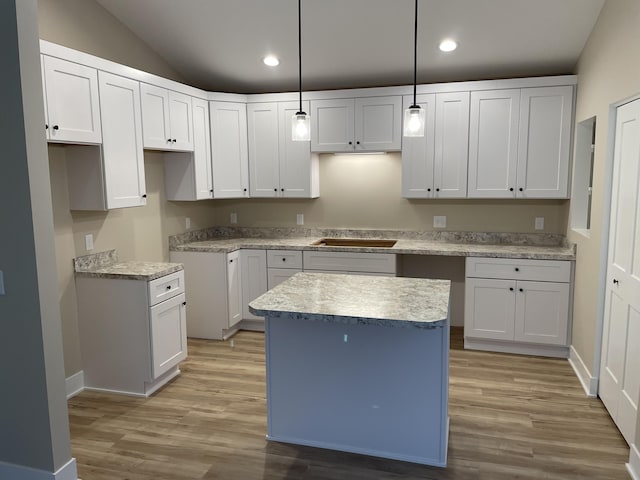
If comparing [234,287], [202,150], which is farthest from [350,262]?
[202,150]

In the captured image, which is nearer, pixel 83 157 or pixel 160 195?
pixel 83 157

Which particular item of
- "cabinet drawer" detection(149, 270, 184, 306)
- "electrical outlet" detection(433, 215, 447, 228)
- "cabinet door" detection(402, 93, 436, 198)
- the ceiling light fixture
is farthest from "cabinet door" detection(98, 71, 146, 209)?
"electrical outlet" detection(433, 215, 447, 228)

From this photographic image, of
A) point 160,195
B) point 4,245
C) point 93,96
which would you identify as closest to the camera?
point 4,245

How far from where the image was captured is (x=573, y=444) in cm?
278

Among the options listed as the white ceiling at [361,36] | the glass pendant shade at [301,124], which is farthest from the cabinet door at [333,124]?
the glass pendant shade at [301,124]

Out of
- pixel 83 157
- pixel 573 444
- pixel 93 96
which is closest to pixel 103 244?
pixel 83 157

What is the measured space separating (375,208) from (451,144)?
1.05 meters

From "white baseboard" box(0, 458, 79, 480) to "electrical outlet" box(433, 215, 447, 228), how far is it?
3.66 m

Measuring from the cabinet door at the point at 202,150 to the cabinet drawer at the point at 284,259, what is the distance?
0.85m

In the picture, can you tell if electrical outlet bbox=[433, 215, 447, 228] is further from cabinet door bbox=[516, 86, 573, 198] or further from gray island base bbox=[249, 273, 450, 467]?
gray island base bbox=[249, 273, 450, 467]

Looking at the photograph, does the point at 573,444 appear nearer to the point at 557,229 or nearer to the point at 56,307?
the point at 557,229

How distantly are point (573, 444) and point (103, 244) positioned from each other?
11.6 feet

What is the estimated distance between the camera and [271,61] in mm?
4422

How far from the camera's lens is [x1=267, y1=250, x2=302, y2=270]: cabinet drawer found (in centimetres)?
462
